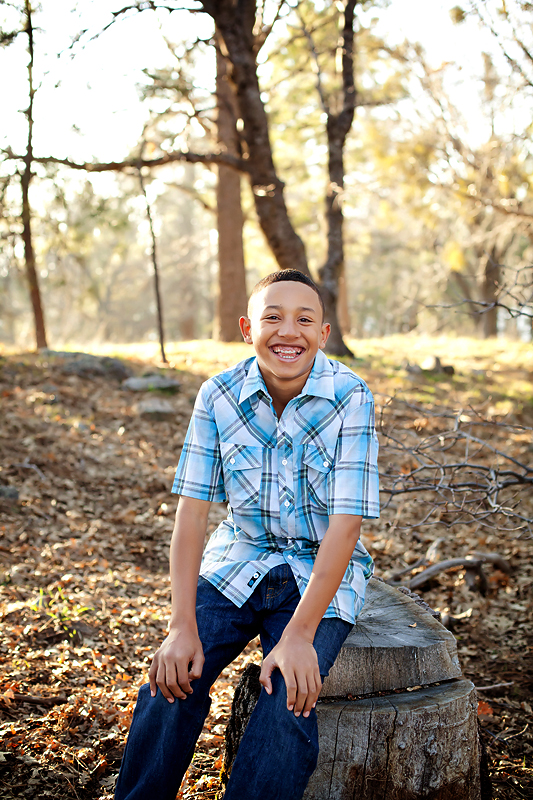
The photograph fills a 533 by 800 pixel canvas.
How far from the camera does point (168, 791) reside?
6.06 ft

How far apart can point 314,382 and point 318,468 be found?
30 centimetres

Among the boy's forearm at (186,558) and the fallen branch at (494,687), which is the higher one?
the boy's forearm at (186,558)

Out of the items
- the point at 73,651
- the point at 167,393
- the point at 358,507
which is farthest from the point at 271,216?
the point at 358,507

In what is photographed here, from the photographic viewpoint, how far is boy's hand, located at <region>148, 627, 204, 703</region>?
1.87m

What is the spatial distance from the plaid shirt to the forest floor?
0.97m

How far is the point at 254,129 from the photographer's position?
856 cm

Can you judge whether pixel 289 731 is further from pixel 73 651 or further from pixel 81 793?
pixel 73 651

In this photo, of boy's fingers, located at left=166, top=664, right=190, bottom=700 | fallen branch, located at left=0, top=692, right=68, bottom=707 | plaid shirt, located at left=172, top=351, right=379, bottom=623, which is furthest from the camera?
fallen branch, located at left=0, top=692, right=68, bottom=707

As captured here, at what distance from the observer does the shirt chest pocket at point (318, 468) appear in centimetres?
217

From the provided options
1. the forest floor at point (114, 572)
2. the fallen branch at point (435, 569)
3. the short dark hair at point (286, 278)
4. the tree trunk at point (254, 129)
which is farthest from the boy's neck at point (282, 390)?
the tree trunk at point (254, 129)

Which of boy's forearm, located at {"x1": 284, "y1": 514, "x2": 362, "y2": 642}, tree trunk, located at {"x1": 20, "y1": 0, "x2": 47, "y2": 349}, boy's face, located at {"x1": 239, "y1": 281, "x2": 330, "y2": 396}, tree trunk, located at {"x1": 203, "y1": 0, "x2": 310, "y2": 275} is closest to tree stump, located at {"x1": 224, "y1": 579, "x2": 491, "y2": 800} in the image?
boy's forearm, located at {"x1": 284, "y1": 514, "x2": 362, "y2": 642}

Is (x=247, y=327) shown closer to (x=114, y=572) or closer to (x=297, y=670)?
(x=297, y=670)

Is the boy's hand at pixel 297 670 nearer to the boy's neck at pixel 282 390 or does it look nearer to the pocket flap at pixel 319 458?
the pocket flap at pixel 319 458

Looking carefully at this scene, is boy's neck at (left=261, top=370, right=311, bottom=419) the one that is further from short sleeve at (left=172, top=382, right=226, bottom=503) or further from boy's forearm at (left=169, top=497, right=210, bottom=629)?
boy's forearm at (left=169, top=497, right=210, bottom=629)
